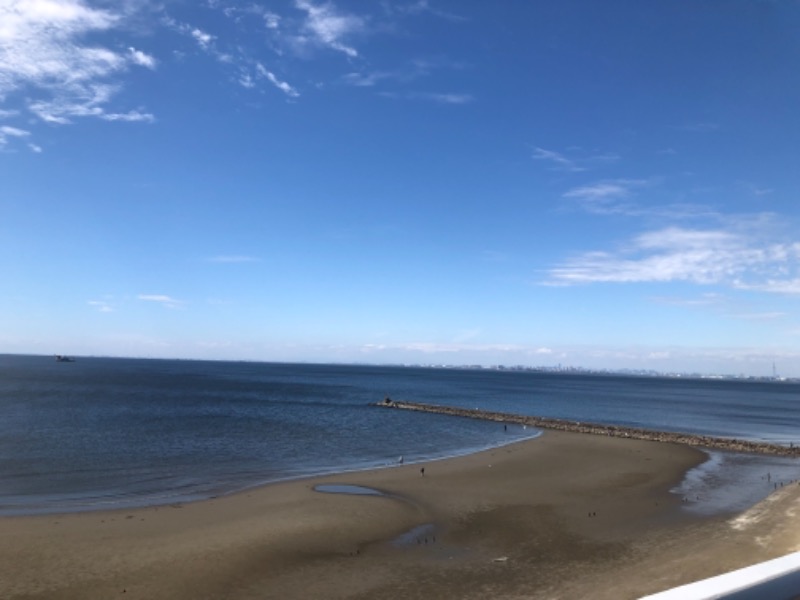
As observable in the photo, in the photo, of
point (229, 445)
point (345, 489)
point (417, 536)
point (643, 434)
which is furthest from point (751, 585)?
point (643, 434)

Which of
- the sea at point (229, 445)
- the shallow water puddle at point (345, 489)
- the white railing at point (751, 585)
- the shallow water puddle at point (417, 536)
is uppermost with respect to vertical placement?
the white railing at point (751, 585)

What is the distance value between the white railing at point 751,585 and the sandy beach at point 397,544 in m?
11.2

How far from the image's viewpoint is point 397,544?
60.3 feet

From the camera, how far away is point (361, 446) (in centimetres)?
4116

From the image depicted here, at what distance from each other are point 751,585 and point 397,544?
16.3 meters

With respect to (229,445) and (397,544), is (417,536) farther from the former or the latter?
(229,445)

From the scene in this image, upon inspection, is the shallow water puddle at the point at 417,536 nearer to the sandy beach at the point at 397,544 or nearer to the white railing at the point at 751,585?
the sandy beach at the point at 397,544

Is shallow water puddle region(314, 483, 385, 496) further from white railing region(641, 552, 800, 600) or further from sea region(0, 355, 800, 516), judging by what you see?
white railing region(641, 552, 800, 600)

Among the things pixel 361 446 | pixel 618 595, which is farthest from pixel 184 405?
pixel 618 595

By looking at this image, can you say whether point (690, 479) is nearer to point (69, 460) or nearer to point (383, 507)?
point (383, 507)

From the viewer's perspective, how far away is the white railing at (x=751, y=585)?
11.2ft

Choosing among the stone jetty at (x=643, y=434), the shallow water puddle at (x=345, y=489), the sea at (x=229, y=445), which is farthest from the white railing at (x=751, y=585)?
the stone jetty at (x=643, y=434)

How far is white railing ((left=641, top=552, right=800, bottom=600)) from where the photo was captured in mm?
3400

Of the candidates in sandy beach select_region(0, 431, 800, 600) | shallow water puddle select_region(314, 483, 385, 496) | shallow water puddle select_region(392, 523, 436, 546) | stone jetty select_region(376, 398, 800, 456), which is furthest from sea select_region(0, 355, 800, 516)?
shallow water puddle select_region(392, 523, 436, 546)
